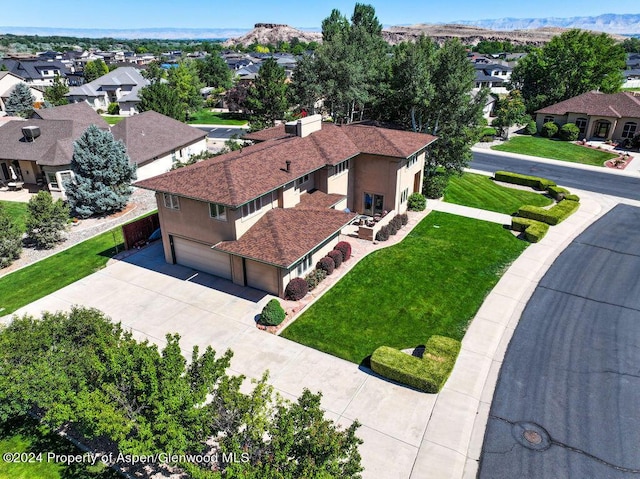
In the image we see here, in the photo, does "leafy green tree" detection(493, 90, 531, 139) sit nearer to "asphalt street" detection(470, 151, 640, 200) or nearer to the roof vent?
"asphalt street" detection(470, 151, 640, 200)

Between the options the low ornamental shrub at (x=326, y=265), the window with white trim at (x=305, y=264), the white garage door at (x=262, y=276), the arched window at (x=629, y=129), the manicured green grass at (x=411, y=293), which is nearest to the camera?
the manicured green grass at (x=411, y=293)

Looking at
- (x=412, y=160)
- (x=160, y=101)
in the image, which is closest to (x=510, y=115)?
(x=412, y=160)

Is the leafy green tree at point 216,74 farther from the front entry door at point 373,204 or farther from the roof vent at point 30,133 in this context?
the front entry door at point 373,204

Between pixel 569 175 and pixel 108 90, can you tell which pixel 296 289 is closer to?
pixel 569 175

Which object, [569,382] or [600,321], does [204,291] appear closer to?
[569,382]

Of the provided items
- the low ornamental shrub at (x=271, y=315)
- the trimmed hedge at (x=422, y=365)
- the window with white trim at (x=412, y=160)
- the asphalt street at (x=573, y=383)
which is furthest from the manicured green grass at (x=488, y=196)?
the low ornamental shrub at (x=271, y=315)

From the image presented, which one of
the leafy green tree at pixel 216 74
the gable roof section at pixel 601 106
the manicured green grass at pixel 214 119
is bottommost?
the manicured green grass at pixel 214 119
